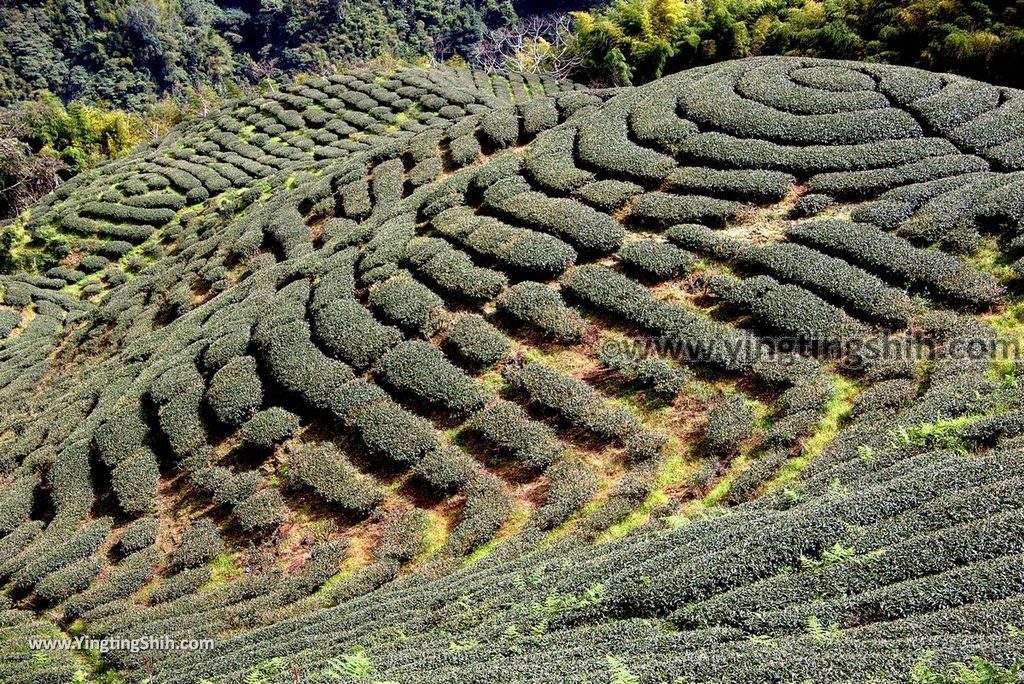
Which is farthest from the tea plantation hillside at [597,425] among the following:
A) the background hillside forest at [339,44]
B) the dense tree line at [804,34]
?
the background hillside forest at [339,44]

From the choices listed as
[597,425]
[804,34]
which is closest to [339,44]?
[804,34]

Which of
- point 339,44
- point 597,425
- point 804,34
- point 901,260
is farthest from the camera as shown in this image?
point 339,44

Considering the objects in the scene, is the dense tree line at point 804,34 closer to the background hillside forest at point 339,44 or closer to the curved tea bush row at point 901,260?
the background hillside forest at point 339,44

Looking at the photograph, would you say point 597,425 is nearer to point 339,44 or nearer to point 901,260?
point 901,260

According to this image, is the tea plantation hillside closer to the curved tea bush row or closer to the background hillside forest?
the curved tea bush row

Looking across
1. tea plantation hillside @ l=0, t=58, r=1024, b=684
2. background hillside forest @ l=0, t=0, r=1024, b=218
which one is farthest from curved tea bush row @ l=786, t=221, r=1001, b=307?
background hillside forest @ l=0, t=0, r=1024, b=218

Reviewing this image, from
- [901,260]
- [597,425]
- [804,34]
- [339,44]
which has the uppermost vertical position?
[339,44]
